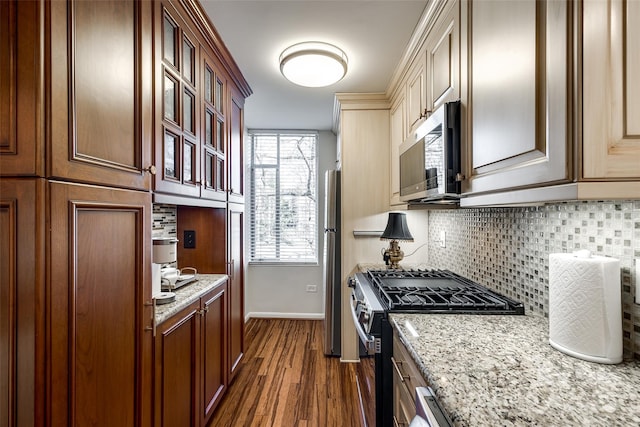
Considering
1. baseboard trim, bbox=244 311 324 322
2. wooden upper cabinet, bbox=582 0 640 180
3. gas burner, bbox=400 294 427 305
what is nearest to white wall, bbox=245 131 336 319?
baseboard trim, bbox=244 311 324 322

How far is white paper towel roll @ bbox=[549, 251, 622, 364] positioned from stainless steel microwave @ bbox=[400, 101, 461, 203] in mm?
497

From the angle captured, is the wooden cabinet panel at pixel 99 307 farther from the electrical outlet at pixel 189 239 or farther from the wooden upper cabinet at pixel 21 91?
the electrical outlet at pixel 189 239

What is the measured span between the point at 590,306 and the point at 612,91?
575 mm

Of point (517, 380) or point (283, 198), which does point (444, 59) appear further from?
point (283, 198)

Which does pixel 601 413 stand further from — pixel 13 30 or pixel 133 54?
pixel 133 54

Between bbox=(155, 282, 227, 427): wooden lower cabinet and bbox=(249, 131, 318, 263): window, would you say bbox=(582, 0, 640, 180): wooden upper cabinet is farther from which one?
bbox=(249, 131, 318, 263): window

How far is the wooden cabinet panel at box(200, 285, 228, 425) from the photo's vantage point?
1893 mm

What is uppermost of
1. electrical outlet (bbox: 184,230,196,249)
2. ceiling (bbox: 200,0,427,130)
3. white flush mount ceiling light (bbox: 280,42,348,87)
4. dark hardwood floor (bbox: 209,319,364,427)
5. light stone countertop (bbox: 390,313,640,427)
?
ceiling (bbox: 200,0,427,130)

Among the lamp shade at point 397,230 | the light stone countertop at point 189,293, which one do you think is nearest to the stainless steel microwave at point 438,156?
the lamp shade at point 397,230

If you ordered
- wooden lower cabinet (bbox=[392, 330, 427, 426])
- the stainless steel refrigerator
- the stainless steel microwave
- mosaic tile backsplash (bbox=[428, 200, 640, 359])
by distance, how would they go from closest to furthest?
mosaic tile backsplash (bbox=[428, 200, 640, 359]) → wooden lower cabinet (bbox=[392, 330, 427, 426]) → the stainless steel microwave → the stainless steel refrigerator

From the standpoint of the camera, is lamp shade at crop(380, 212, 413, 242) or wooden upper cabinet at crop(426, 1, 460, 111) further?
lamp shade at crop(380, 212, 413, 242)

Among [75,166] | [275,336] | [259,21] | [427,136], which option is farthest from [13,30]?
[275,336]

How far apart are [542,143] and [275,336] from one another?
3296 mm

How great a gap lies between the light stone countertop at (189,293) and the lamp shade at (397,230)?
1.25 meters
